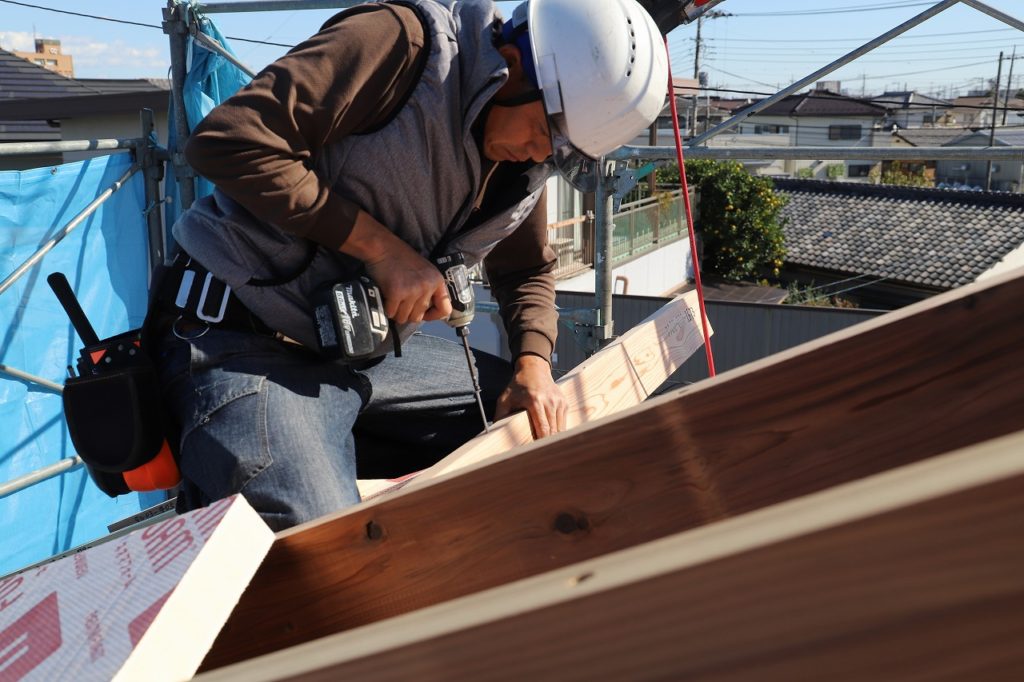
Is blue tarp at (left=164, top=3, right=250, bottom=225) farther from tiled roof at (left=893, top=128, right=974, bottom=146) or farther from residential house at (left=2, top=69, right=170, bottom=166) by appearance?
tiled roof at (left=893, top=128, right=974, bottom=146)

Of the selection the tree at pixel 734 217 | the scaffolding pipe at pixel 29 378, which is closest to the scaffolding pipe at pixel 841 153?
the scaffolding pipe at pixel 29 378

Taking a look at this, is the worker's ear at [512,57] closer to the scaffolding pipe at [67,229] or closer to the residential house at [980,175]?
the scaffolding pipe at [67,229]

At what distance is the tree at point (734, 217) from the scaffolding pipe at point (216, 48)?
18614 mm

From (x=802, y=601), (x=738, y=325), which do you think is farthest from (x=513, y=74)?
(x=738, y=325)

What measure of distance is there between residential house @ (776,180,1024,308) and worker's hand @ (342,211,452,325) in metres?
21.6

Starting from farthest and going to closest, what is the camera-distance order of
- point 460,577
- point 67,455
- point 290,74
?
point 67,455, point 290,74, point 460,577

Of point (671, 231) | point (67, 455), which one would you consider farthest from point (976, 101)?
point (67, 455)

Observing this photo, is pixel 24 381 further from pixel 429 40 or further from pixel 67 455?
pixel 429 40

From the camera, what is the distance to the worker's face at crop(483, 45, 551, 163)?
1722 mm

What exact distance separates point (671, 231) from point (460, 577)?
19.8 metres

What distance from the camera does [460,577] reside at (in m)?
0.96

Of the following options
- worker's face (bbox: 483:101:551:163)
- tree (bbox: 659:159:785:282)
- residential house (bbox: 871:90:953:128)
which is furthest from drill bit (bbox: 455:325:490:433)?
residential house (bbox: 871:90:953:128)

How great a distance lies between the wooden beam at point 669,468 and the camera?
0.80m

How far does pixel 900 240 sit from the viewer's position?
931 inches
